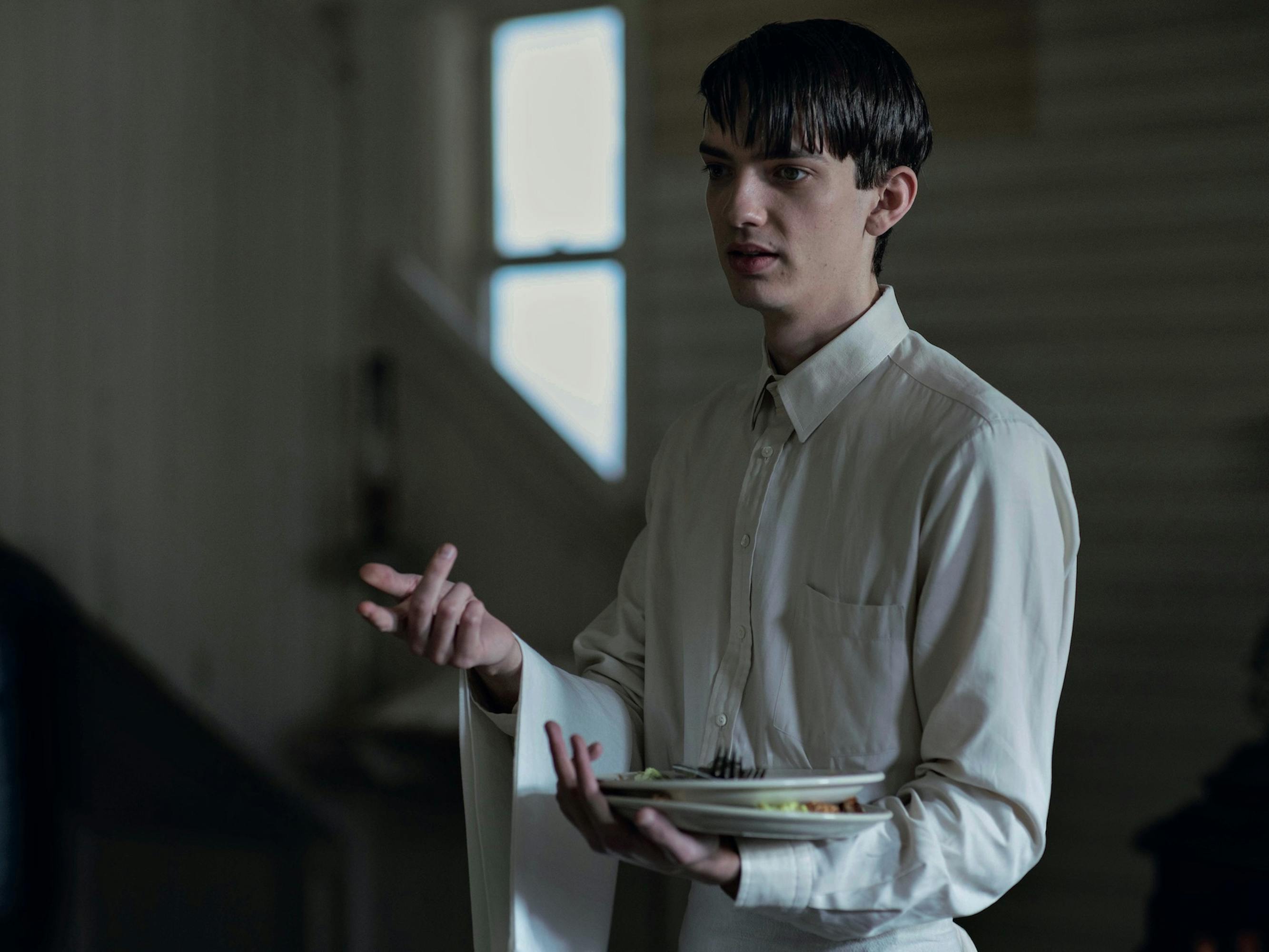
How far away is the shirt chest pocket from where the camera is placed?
3.71 ft

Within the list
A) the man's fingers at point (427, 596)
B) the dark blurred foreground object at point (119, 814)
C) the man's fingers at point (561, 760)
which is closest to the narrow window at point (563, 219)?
the dark blurred foreground object at point (119, 814)

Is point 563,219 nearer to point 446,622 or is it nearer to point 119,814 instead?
point 119,814

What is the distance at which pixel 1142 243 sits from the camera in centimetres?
271

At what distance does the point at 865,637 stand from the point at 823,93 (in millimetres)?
565

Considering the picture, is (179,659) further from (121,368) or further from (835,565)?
(835,565)

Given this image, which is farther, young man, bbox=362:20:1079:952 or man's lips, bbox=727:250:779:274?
man's lips, bbox=727:250:779:274

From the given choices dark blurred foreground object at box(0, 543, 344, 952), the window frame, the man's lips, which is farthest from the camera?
the window frame

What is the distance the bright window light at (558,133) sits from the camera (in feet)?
11.2

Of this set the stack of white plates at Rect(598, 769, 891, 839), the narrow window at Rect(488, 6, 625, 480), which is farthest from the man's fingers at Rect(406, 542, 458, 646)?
the narrow window at Rect(488, 6, 625, 480)

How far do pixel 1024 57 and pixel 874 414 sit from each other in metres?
2.03

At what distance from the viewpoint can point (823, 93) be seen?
1189 millimetres

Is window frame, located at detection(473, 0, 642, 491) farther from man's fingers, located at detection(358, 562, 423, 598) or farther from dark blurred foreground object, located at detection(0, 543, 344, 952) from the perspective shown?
man's fingers, located at detection(358, 562, 423, 598)

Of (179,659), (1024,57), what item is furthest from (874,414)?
(179,659)

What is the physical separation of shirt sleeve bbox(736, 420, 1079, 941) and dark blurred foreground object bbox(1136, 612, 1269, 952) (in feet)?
5.13
